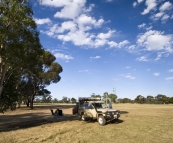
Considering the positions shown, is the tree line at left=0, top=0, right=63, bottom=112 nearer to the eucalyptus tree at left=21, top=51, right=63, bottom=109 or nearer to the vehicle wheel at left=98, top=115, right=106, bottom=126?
the vehicle wheel at left=98, top=115, right=106, bottom=126

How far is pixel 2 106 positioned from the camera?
16562 mm

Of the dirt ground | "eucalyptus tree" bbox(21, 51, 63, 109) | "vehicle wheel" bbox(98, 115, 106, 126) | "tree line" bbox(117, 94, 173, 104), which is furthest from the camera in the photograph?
"tree line" bbox(117, 94, 173, 104)

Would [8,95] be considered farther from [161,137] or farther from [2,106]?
[161,137]

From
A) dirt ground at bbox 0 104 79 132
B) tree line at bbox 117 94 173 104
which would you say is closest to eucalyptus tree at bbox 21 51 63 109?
dirt ground at bbox 0 104 79 132

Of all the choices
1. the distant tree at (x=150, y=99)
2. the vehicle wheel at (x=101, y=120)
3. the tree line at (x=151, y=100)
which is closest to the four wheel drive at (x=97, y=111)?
the vehicle wheel at (x=101, y=120)

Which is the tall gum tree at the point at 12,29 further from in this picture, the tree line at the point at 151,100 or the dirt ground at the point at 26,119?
the tree line at the point at 151,100

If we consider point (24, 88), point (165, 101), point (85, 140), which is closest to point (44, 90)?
point (24, 88)

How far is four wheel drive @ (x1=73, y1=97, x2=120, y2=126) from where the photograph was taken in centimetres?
1534

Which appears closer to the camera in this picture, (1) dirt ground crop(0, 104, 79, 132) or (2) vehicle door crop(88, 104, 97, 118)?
(1) dirt ground crop(0, 104, 79, 132)

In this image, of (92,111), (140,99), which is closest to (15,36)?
(92,111)

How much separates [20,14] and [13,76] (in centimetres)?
611

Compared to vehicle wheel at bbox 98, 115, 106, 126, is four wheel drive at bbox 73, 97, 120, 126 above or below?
above

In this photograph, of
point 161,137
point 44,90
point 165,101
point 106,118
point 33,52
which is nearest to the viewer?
point 161,137

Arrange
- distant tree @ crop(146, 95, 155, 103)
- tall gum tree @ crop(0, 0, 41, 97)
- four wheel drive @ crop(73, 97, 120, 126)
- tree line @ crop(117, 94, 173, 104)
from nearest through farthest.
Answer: tall gum tree @ crop(0, 0, 41, 97), four wheel drive @ crop(73, 97, 120, 126), tree line @ crop(117, 94, 173, 104), distant tree @ crop(146, 95, 155, 103)
